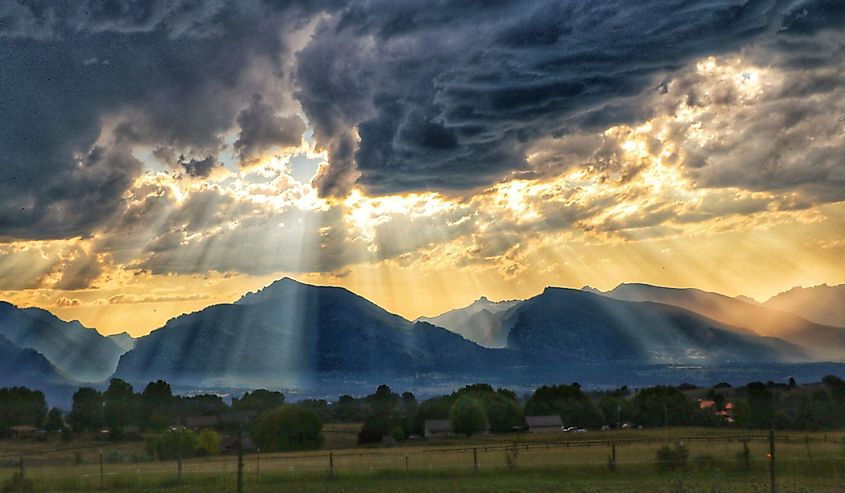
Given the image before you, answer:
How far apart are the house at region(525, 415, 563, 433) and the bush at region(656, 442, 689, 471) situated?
70785mm

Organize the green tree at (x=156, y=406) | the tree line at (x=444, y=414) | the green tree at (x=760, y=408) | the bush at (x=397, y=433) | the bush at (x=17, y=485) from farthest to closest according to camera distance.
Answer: the green tree at (x=156, y=406), the green tree at (x=760, y=408), the bush at (x=397, y=433), the tree line at (x=444, y=414), the bush at (x=17, y=485)

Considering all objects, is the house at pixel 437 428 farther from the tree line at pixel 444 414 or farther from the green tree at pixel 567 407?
the green tree at pixel 567 407

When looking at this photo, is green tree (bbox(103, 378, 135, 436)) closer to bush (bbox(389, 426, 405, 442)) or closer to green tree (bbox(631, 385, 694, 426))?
bush (bbox(389, 426, 405, 442))

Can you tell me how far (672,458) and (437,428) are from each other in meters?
74.0

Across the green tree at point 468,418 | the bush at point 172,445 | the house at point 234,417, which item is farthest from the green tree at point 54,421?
the green tree at point 468,418

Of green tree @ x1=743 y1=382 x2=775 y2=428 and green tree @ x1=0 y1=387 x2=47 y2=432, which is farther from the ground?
green tree @ x1=0 y1=387 x2=47 y2=432

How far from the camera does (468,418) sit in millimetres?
127562

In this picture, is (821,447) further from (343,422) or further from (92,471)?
(343,422)

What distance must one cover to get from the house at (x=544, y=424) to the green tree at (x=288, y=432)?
39065mm

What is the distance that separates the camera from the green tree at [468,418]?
12700cm

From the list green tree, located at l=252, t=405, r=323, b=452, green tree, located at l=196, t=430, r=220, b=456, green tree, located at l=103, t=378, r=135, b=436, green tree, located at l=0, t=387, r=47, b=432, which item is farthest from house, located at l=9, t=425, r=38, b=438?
green tree, located at l=196, t=430, r=220, b=456

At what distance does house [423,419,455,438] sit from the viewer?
127625 millimetres

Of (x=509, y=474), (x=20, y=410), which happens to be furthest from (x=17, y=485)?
(x=20, y=410)

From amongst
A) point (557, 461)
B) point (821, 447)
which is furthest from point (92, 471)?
point (821, 447)
